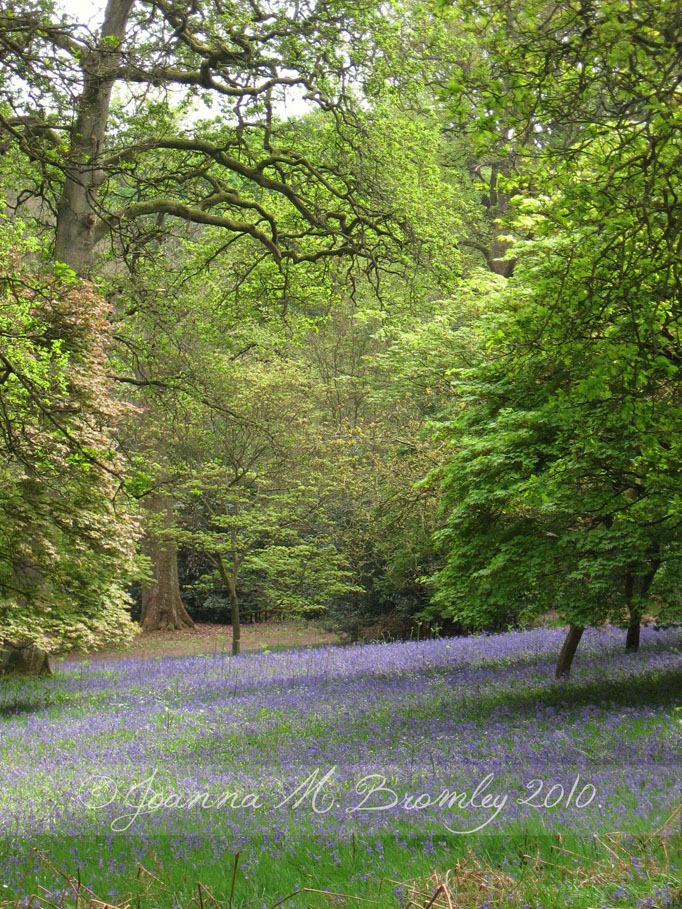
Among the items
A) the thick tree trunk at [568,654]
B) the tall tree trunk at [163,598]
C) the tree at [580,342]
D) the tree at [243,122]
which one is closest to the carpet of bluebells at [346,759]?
the thick tree trunk at [568,654]

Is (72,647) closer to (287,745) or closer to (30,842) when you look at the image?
(287,745)

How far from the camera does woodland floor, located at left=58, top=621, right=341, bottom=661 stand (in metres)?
24.2

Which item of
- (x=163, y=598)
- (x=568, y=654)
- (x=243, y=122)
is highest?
(x=243, y=122)

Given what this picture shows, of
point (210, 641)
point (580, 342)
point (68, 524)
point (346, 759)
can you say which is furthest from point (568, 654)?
point (210, 641)

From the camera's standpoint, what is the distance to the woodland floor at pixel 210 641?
79.4 ft

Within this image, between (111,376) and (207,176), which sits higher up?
(207,176)

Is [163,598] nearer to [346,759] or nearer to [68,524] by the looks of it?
[68,524]

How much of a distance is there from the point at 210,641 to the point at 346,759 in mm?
19098

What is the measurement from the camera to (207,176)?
467 inches

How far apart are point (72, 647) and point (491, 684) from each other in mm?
6646

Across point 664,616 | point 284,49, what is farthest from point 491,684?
point 284,49

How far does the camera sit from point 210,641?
2606 centimetres

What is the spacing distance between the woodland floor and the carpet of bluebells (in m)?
8.82

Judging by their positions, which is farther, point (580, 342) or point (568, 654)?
point (568, 654)
